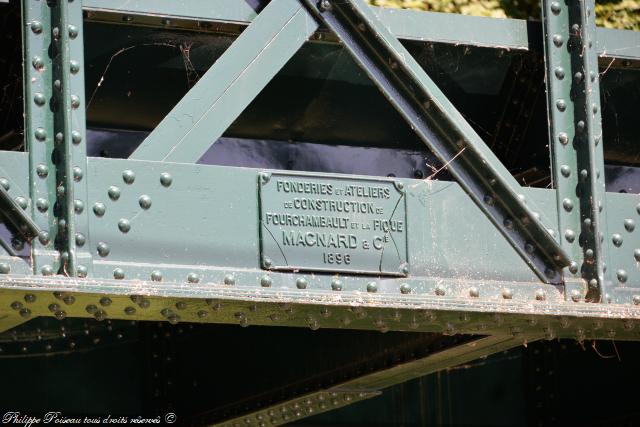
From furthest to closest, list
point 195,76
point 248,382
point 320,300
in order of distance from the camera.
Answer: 1. point 248,382
2. point 195,76
3. point 320,300

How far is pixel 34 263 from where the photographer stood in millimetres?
6012

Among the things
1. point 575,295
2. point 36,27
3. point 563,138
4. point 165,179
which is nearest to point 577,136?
point 563,138

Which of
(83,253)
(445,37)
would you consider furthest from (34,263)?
(445,37)

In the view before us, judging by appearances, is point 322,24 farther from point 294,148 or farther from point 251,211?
point 294,148

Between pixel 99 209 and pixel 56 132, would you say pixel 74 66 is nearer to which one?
pixel 56 132

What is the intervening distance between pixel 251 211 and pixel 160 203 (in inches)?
18.1

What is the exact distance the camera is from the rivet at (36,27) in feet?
20.7

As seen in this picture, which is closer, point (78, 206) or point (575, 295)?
point (78, 206)

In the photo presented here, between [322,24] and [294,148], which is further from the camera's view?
[294,148]

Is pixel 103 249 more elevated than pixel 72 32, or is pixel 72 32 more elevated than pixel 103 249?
pixel 72 32

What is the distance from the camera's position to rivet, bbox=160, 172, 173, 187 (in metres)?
6.38

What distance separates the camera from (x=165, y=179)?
6.39 meters

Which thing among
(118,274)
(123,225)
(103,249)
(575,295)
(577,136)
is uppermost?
(577,136)

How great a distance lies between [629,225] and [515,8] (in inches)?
91.2
